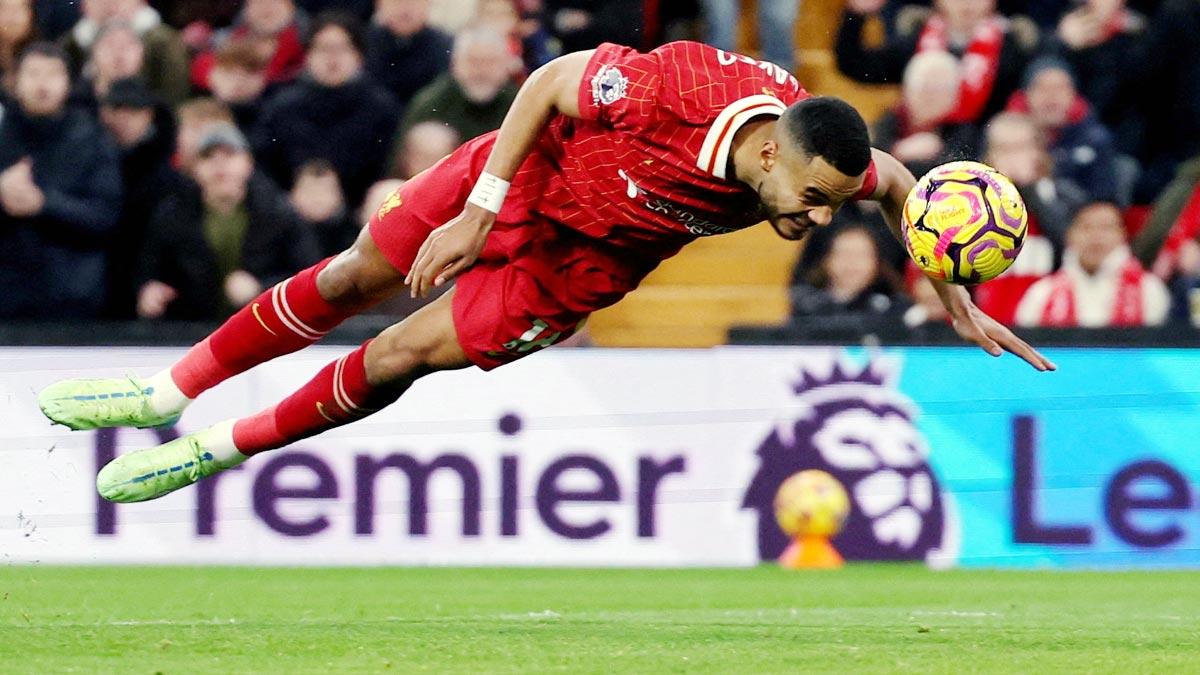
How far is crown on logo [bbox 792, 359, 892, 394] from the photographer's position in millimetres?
12172

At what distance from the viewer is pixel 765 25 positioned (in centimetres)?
1384

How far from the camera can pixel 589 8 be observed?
1398cm

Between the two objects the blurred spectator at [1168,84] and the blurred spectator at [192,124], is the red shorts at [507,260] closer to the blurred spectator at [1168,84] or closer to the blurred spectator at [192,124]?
the blurred spectator at [192,124]

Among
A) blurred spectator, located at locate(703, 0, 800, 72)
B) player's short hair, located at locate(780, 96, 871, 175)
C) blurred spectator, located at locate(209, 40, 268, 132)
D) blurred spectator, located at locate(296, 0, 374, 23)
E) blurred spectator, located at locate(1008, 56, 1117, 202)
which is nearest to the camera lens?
player's short hair, located at locate(780, 96, 871, 175)

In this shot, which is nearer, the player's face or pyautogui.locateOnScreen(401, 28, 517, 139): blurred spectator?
the player's face

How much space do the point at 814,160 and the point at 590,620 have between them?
2500mm

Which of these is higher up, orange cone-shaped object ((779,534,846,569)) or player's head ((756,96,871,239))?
player's head ((756,96,871,239))

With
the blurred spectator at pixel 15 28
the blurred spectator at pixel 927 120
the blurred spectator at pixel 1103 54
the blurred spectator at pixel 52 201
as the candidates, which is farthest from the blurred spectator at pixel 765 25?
the blurred spectator at pixel 15 28

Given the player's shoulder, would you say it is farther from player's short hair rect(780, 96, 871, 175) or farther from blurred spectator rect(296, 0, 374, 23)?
blurred spectator rect(296, 0, 374, 23)

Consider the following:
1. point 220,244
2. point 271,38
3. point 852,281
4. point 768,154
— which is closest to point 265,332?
point 768,154

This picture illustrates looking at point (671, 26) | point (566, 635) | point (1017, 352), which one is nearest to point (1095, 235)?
point (671, 26)

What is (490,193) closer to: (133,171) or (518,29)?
(133,171)

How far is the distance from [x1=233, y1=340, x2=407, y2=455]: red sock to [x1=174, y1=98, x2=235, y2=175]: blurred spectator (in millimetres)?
4416

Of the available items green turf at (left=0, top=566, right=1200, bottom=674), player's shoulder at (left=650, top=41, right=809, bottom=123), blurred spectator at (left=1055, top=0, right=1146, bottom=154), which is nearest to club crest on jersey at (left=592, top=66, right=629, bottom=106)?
player's shoulder at (left=650, top=41, right=809, bottom=123)
